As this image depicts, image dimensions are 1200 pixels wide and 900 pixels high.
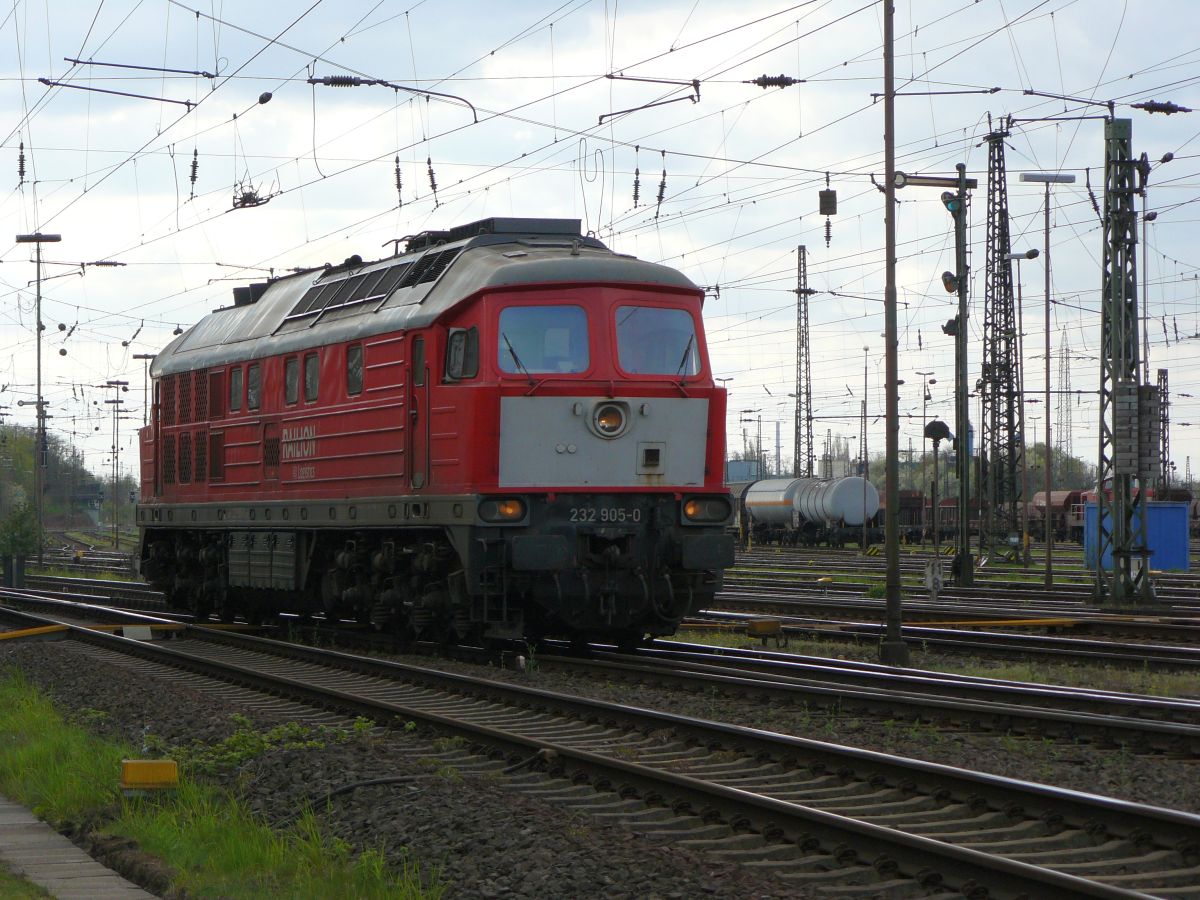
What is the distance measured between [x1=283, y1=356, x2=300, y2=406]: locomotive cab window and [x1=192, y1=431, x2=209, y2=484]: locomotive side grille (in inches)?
120

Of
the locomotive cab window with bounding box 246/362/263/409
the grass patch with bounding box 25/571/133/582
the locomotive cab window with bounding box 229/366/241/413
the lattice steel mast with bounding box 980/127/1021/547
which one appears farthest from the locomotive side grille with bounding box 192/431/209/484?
the lattice steel mast with bounding box 980/127/1021/547

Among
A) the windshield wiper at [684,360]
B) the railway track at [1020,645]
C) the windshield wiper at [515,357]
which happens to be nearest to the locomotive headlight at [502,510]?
the windshield wiper at [515,357]

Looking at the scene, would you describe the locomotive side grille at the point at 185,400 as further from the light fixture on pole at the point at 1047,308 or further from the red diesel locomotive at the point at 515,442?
the light fixture on pole at the point at 1047,308

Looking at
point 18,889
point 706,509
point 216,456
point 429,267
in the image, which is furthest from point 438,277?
point 18,889

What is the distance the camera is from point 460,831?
7.78 meters

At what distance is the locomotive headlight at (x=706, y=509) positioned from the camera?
1582cm

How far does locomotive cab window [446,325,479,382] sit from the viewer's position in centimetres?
1535

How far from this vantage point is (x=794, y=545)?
214 feet

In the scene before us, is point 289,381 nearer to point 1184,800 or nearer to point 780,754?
point 780,754

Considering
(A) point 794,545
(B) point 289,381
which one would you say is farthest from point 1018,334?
(B) point 289,381

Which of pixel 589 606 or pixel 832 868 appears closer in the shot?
pixel 832 868

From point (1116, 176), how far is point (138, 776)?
20.6m

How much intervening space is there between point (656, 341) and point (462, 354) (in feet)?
6.70

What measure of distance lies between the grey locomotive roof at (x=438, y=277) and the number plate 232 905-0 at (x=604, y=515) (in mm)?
2342
